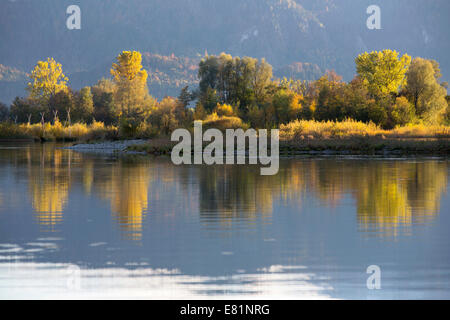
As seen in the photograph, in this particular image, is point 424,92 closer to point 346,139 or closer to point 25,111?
point 346,139

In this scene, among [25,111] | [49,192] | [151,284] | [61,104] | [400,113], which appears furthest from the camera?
[25,111]

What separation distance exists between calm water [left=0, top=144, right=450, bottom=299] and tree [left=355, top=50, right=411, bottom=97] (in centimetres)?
6030

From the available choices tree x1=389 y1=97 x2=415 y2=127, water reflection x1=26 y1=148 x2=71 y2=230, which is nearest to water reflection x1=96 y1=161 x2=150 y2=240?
water reflection x1=26 y1=148 x2=71 y2=230

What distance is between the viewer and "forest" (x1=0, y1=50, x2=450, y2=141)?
53.1 meters

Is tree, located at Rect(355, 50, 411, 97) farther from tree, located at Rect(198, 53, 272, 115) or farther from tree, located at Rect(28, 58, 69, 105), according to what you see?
tree, located at Rect(28, 58, 69, 105)

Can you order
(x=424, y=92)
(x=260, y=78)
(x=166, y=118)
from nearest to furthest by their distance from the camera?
(x=166, y=118), (x=424, y=92), (x=260, y=78)

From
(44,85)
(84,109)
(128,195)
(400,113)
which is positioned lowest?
(128,195)

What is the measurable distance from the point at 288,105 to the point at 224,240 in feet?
166

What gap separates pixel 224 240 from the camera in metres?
11.4

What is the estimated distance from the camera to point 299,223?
13.2 m

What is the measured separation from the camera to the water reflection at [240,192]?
46.4ft

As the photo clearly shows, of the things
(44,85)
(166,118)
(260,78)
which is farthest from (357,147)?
(44,85)

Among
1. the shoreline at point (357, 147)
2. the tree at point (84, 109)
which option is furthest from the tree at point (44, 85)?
the shoreline at point (357, 147)
